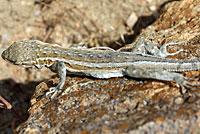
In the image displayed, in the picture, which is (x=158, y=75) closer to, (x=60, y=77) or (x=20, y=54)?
(x=60, y=77)

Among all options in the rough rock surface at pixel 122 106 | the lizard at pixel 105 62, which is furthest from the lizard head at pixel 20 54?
the rough rock surface at pixel 122 106

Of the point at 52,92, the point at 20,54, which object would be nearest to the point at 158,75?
the point at 52,92

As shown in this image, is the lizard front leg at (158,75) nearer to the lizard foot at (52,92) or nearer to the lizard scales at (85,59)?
the lizard scales at (85,59)

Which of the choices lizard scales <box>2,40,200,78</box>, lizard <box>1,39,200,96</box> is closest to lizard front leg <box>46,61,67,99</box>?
lizard <box>1,39,200,96</box>

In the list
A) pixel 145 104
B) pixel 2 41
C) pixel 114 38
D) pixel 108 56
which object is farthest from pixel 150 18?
pixel 2 41

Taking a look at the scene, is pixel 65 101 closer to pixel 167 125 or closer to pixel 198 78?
pixel 167 125

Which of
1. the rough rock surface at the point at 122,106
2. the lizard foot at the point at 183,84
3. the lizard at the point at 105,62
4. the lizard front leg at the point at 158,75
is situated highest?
the lizard at the point at 105,62
